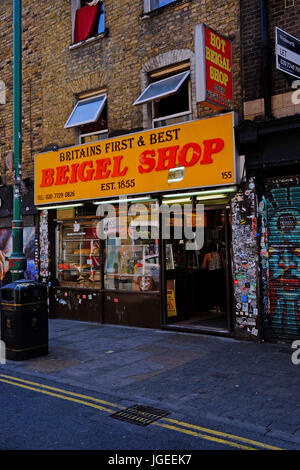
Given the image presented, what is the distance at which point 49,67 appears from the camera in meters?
13.0

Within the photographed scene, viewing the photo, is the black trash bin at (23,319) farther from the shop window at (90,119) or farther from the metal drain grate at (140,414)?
the shop window at (90,119)

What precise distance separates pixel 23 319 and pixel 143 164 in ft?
14.8

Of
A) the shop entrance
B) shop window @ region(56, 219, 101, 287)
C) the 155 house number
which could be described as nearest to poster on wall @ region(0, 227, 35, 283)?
shop window @ region(56, 219, 101, 287)

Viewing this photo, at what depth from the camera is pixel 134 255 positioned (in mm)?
11094

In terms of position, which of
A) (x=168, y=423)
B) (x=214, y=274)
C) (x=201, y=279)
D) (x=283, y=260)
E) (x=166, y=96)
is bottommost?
(x=168, y=423)

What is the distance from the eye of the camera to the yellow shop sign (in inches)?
352

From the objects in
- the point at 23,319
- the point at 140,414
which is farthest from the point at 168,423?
the point at 23,319

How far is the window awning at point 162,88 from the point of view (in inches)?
381

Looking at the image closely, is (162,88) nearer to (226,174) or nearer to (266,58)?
(266,58)

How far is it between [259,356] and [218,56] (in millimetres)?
5555

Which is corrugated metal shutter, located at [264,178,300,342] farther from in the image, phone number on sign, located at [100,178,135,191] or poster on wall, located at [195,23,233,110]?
phone number on sign, located at [100,178,135,191]

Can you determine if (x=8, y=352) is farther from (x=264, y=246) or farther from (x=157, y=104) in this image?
(x=157, y=104)
